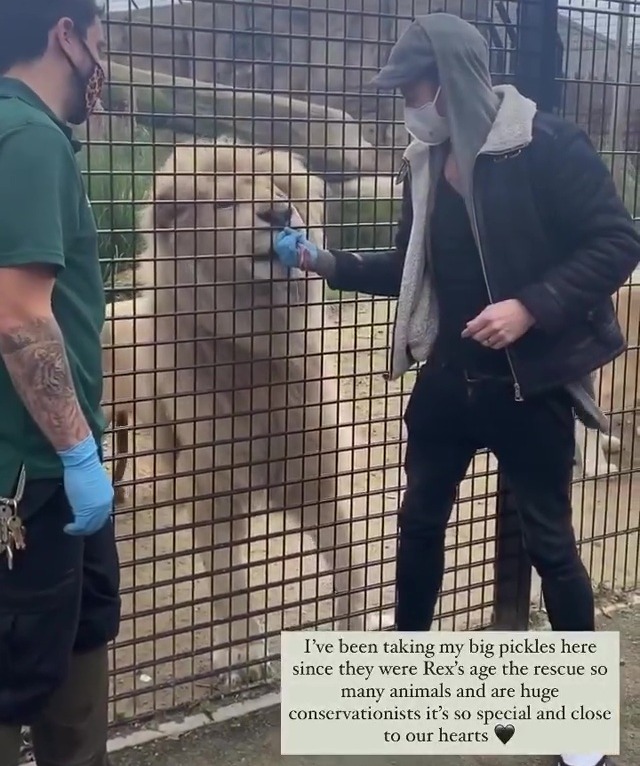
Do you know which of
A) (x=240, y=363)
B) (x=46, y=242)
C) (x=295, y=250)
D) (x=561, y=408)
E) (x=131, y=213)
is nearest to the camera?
(x=46, y=242)

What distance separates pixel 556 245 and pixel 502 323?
0.30 m

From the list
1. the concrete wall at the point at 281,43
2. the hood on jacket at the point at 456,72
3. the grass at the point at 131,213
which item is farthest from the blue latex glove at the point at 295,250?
the hood on jacket at the point at 456,72

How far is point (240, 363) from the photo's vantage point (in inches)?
126

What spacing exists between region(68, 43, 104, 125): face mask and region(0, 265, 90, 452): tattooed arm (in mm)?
467

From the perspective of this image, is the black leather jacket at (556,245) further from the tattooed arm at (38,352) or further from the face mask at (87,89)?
the tattooed arm at (38,352)

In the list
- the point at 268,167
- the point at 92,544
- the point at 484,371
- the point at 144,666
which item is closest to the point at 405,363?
the point at 484,371

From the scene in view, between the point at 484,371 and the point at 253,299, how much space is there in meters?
0.88

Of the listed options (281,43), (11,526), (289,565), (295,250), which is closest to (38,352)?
(11,526)

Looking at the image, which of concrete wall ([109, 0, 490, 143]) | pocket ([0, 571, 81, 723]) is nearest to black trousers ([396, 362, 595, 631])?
concrete wall ([109, 0, 490, 143])

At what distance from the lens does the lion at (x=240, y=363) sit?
313cm

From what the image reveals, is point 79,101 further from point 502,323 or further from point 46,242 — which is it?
point 502,323

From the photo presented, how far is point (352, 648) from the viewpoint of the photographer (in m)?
2.68

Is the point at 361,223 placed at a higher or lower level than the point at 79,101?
lower

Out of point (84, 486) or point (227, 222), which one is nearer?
point (84, 486)
